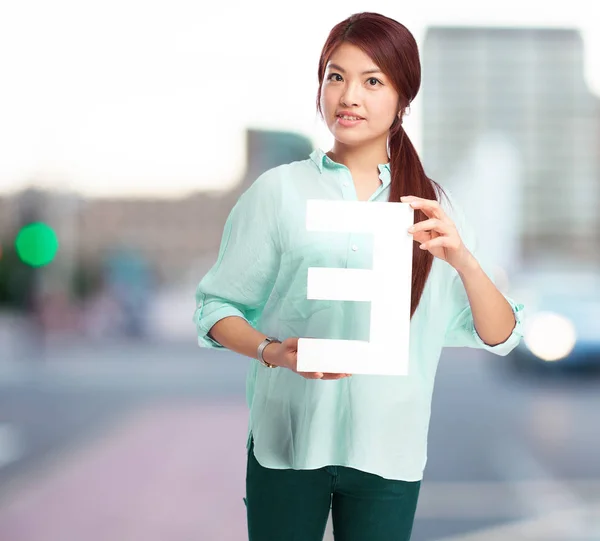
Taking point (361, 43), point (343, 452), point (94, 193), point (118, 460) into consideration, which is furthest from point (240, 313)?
point (94, 193)

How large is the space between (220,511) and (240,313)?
3485 millimetres

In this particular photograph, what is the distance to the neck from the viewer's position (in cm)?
161

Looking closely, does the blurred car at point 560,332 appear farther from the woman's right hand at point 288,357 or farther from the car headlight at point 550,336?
the woman's right hand at point 288,357

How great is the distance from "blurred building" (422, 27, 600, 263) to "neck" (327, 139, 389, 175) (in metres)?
76.9

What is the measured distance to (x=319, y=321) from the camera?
1.57 metres

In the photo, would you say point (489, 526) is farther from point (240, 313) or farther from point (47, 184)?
point (47, 184)

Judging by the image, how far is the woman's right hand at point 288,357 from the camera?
1.42 m

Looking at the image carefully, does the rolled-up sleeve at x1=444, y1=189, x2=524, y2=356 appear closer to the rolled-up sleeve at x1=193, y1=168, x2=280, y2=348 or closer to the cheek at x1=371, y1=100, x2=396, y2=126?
the cheek at x1=371, y1=100, x2=396, y2=126

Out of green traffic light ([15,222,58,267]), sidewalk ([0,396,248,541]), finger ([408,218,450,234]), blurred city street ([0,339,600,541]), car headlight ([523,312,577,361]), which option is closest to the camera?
finger ([408,218,450,234])

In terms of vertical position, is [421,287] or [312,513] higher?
[421,287]

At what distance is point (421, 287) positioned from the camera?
1552 mm

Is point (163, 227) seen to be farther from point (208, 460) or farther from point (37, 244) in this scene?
point (208, 460)

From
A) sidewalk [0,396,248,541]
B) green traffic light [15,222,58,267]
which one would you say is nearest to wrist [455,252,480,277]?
sidewalk [0,396,248,541]

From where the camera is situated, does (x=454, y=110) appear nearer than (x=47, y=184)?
No
